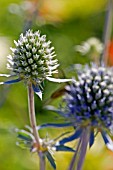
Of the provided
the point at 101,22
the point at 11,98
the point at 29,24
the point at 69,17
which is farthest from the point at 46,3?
the point at 29,24

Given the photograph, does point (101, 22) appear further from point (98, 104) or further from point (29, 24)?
point (98, 104)

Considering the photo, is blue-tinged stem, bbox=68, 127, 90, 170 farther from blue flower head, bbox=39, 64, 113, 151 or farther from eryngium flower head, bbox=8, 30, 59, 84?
eryngium flower head, bbox=8, 30, 59, 84

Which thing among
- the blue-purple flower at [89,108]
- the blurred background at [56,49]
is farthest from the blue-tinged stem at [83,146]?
the blurred background at [56,49]

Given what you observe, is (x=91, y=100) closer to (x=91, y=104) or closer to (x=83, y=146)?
(x=91, y=104)

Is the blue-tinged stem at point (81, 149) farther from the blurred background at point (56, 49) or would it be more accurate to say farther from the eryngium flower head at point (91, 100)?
the blurred background at point (56, 49)

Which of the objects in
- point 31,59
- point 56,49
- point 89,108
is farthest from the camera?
point 56,49

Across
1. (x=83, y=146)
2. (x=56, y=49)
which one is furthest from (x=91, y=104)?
(x=56, y=49)
